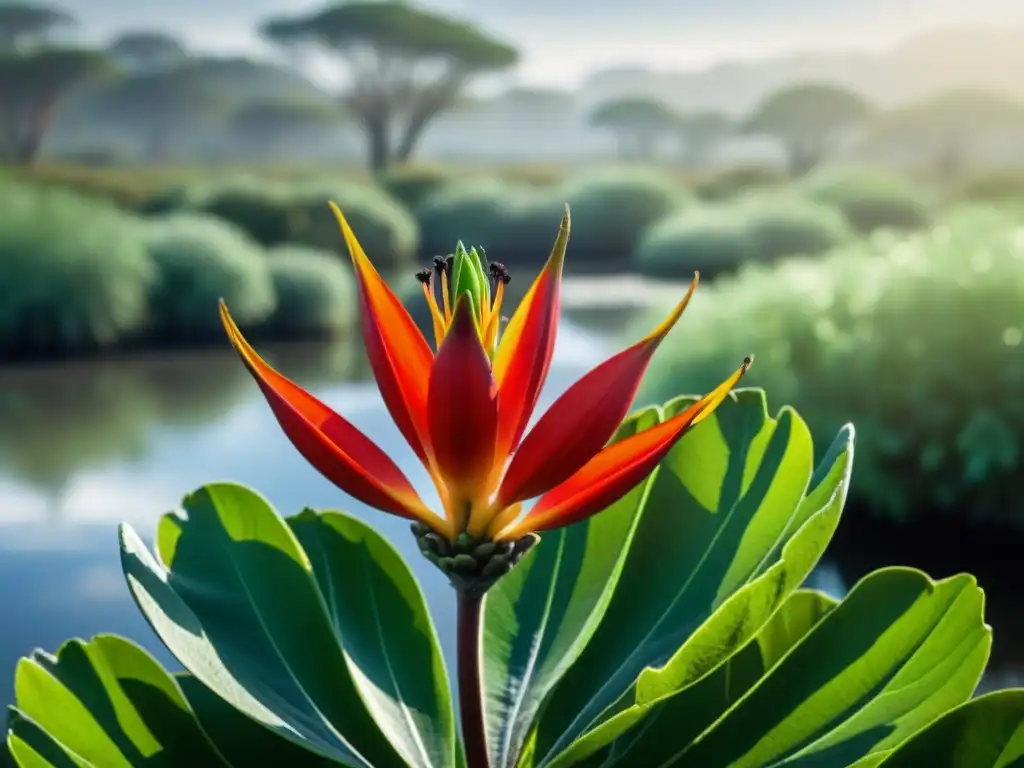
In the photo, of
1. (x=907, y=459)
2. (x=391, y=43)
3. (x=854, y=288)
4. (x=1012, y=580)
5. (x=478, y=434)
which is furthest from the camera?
(x=391, y=43)

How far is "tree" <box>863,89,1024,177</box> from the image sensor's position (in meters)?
9.77

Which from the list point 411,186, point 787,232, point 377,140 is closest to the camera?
point 787,232

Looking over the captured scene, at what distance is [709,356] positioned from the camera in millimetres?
1275

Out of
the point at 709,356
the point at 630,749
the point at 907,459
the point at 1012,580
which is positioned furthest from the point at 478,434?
the point at 709,356

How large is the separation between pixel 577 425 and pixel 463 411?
0.02m

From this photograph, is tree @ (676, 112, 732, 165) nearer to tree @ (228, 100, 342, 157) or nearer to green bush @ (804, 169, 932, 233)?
tree @ (228, 100, 342, 157)

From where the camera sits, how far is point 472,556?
0.67ft

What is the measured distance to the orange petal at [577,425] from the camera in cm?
20

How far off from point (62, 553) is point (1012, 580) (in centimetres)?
88

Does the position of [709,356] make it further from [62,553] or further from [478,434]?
[478,434]

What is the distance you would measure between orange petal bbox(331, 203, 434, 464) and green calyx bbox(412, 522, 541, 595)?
2 centimetres

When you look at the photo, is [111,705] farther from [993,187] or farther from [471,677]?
[993,187]

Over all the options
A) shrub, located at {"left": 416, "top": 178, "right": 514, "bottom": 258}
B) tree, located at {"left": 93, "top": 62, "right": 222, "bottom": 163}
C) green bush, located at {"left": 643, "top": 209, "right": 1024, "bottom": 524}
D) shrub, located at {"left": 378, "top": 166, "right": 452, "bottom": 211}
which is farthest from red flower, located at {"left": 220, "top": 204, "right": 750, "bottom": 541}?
tree, located at {"left": 93, "top": 62, "right": 222, "bottom": 163}

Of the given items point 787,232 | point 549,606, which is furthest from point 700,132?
point 549,606
